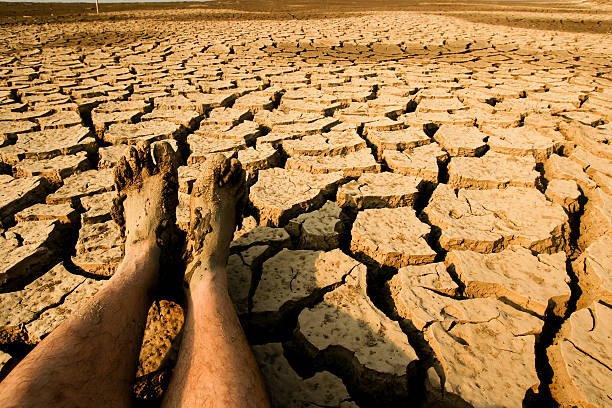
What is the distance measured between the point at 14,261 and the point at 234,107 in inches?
76.1

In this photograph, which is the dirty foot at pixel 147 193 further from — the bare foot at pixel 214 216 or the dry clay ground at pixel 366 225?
the dry clay ground at pixel 366 225

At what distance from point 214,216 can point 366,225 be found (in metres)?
0.66

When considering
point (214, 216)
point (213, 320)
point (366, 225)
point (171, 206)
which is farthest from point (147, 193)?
point (366, 225)

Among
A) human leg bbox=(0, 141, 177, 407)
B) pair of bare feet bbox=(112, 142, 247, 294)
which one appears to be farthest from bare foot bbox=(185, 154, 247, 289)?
human leg bbox=(0, 141, 177, 407)

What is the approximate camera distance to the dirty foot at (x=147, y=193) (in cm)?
129

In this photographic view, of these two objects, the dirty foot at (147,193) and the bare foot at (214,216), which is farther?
the dirty foot at (147,193)

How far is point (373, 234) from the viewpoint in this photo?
4.88ft

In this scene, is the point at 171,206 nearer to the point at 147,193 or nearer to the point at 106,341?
the point at 147,193

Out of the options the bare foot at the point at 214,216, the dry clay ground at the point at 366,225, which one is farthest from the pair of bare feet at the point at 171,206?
the dry clay ground at the point at 366,225

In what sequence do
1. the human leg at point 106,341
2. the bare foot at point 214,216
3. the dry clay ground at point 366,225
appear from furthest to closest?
the bare foot at point 214,216, the dry clay ground at point 366,225, the human leg at point 106,341

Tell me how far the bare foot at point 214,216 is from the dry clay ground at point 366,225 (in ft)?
0.51

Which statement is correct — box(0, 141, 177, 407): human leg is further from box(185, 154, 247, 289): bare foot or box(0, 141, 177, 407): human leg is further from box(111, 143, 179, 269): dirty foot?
box(185, 154, 247, 289): bare foot

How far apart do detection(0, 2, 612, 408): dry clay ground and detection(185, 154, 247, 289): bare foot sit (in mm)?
154

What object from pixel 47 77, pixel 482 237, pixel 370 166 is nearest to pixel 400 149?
pixel 370 166
